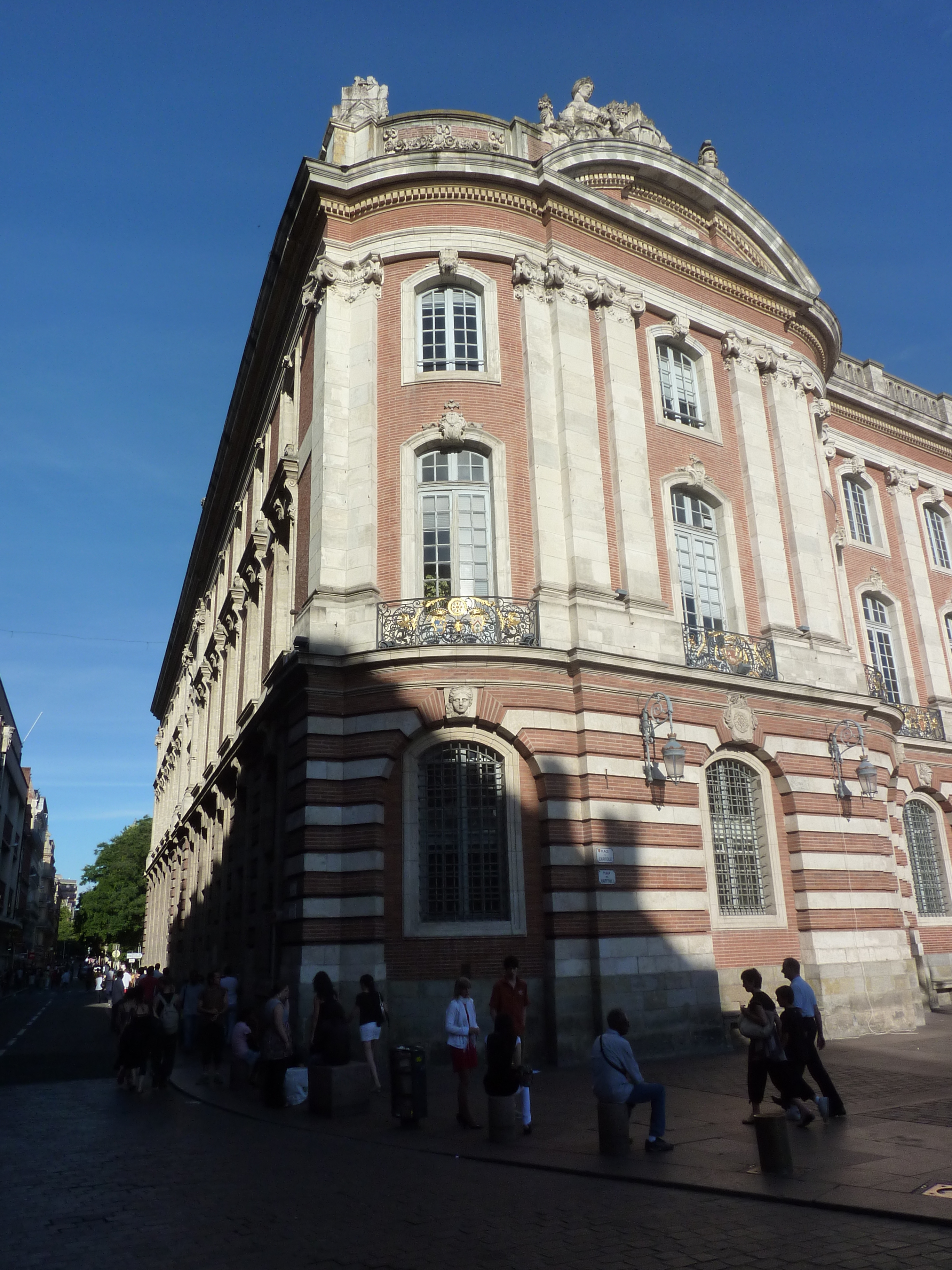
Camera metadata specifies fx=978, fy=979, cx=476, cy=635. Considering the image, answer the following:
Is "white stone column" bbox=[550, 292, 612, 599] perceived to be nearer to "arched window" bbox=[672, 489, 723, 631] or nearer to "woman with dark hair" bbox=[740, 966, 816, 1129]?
"arched window" bbox=[672, 489, 723, 631]

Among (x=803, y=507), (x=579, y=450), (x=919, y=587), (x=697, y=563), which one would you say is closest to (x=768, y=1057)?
(x=579, y=450)

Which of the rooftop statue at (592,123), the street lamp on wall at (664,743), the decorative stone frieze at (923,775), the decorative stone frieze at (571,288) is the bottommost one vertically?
the street lamp on wall at (664,743)

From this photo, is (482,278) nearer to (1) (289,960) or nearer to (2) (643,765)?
(2) (643,765)

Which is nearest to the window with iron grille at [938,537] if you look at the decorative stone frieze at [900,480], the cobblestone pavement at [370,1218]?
the decorative stone frieze at [900,480]

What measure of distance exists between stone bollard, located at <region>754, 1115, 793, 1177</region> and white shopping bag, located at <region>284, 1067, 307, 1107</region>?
276 inches

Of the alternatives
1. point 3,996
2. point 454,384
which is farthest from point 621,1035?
point 3,996

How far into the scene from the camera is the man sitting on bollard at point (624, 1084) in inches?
372

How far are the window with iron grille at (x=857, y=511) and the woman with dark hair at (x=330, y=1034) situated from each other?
876 inches

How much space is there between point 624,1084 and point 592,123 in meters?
22.1

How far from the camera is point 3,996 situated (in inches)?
2319

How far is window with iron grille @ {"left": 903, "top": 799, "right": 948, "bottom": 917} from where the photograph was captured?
25.8 meters

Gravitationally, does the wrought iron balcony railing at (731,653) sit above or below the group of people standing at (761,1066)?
above

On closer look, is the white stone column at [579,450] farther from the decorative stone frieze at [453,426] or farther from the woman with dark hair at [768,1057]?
the woman with dark hair at [768,1057]

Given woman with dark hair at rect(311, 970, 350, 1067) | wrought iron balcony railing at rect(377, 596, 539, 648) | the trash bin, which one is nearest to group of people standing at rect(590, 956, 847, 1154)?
the trash bin
